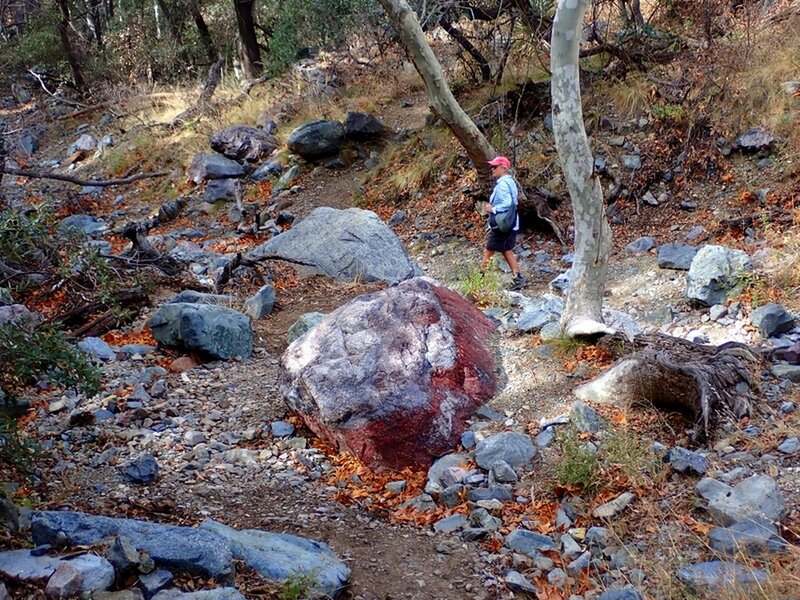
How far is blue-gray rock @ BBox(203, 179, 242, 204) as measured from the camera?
1330 centimetres

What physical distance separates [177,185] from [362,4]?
15.9 ft

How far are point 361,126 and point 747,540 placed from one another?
11080 mm

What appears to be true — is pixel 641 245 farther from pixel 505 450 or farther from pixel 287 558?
pixel 287 558

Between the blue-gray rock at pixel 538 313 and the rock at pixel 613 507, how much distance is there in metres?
2.53

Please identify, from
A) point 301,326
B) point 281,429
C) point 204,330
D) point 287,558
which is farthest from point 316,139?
point 287,558

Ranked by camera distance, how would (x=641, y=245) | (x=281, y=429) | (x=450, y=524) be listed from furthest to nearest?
1. (x=641, y=245)
2. (x=281, y=429)
3. (x=450, y=524)

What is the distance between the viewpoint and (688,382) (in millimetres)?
4906

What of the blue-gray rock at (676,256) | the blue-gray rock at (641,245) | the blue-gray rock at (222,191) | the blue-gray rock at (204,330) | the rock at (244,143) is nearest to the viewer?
the blue-gray rock at (204,330)

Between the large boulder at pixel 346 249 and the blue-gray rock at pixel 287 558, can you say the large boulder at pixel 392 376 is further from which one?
the large boulder at pixel 346 249

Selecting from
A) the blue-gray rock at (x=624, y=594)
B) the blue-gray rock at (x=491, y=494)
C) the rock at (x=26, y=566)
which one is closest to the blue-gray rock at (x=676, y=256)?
the blue-gray rock at (x=491, y=494)

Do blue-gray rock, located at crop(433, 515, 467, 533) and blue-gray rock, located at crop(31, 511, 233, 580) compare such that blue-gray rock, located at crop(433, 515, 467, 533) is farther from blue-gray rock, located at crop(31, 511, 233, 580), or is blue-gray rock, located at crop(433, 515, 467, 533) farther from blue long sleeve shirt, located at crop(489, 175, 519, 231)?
blue long sleeve shirt, located at crop(489, 175, 519, 231)

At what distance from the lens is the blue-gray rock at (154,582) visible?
9.22 feet

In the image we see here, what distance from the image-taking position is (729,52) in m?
10.2

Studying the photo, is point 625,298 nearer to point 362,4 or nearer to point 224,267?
point 224,267
